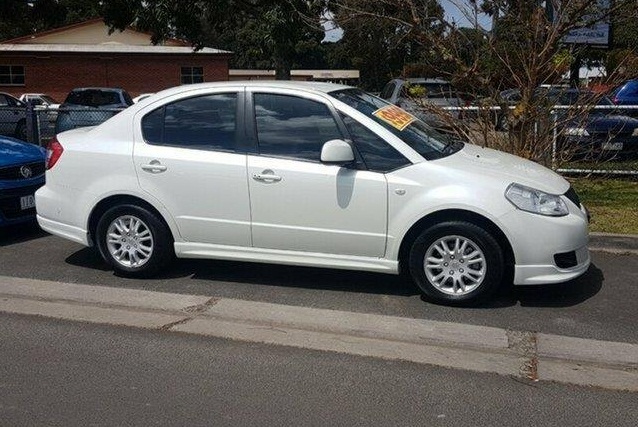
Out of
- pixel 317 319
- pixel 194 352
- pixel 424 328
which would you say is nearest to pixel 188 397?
pixel 194 352

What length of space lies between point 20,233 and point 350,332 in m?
4.87

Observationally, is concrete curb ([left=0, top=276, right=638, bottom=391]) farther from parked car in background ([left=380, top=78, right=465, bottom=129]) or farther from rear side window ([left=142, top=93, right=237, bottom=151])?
parked car in background ([left=380, top=78, right=465, bottom=129])

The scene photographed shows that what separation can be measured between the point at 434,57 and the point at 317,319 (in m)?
5.26

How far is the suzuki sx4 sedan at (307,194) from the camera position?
17.8 ft

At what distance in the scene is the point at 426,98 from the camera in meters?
11.4

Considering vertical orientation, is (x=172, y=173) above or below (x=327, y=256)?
above

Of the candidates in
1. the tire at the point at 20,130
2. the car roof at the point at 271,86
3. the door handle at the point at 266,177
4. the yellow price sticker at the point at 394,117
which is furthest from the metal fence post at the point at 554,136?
the tire at the point at 20,130

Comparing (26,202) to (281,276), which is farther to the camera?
(26,202)

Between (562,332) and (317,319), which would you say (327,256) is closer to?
(317,319)

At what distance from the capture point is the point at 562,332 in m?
5.07

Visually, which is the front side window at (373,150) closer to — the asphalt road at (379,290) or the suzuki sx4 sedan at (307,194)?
the suzuki sx4 sedan at (307,194)

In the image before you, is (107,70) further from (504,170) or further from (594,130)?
(504,170)

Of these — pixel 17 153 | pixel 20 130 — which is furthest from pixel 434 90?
pixel 20 130

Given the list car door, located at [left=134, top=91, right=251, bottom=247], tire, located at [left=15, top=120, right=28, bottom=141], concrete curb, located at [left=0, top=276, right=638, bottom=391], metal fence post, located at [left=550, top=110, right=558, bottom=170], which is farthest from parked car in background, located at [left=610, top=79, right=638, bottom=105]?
tire, located at [left=15, top=120, right=28, bottom=141]
